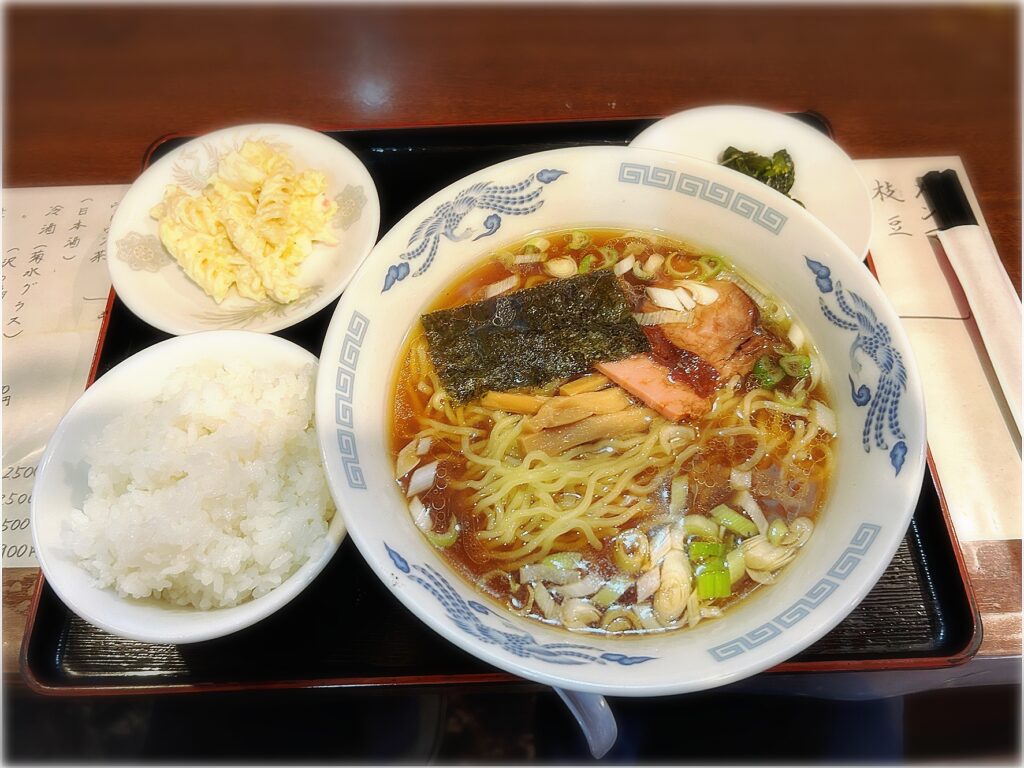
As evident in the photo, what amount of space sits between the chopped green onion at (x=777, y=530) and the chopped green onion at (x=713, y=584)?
0.14 metres

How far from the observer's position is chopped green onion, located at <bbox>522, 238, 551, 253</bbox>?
6.41 feet

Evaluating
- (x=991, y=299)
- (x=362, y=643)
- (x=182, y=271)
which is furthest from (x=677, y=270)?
(x=182, y=271)

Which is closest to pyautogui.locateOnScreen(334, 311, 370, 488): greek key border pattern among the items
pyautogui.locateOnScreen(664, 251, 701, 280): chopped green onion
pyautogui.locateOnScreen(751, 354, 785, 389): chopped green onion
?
pyautogui.locateOnScreen(664, 251, 701, 280): chopped green onion

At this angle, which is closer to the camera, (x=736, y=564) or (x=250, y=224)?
(x=736, y=564)

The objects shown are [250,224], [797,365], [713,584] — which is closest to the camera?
[713,584]

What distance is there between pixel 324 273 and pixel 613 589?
159 cm

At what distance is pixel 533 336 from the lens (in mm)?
1812

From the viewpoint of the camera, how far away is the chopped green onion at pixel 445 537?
61.4 inches

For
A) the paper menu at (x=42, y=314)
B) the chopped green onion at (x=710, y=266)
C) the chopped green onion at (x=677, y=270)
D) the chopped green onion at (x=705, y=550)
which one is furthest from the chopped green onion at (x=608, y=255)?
the paper menu at (x=42, y=314)

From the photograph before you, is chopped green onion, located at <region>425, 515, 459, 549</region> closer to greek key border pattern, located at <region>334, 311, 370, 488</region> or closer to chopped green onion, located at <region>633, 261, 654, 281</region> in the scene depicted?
greek key border pattern, located at <region>334, 311, 370, 488</region>

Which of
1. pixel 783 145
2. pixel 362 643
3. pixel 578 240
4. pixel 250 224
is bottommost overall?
pixel 362 643

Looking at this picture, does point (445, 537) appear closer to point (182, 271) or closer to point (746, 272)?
point (746, 272)

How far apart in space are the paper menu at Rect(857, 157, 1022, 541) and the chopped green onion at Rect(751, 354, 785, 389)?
710 mm

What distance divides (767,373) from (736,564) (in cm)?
54
